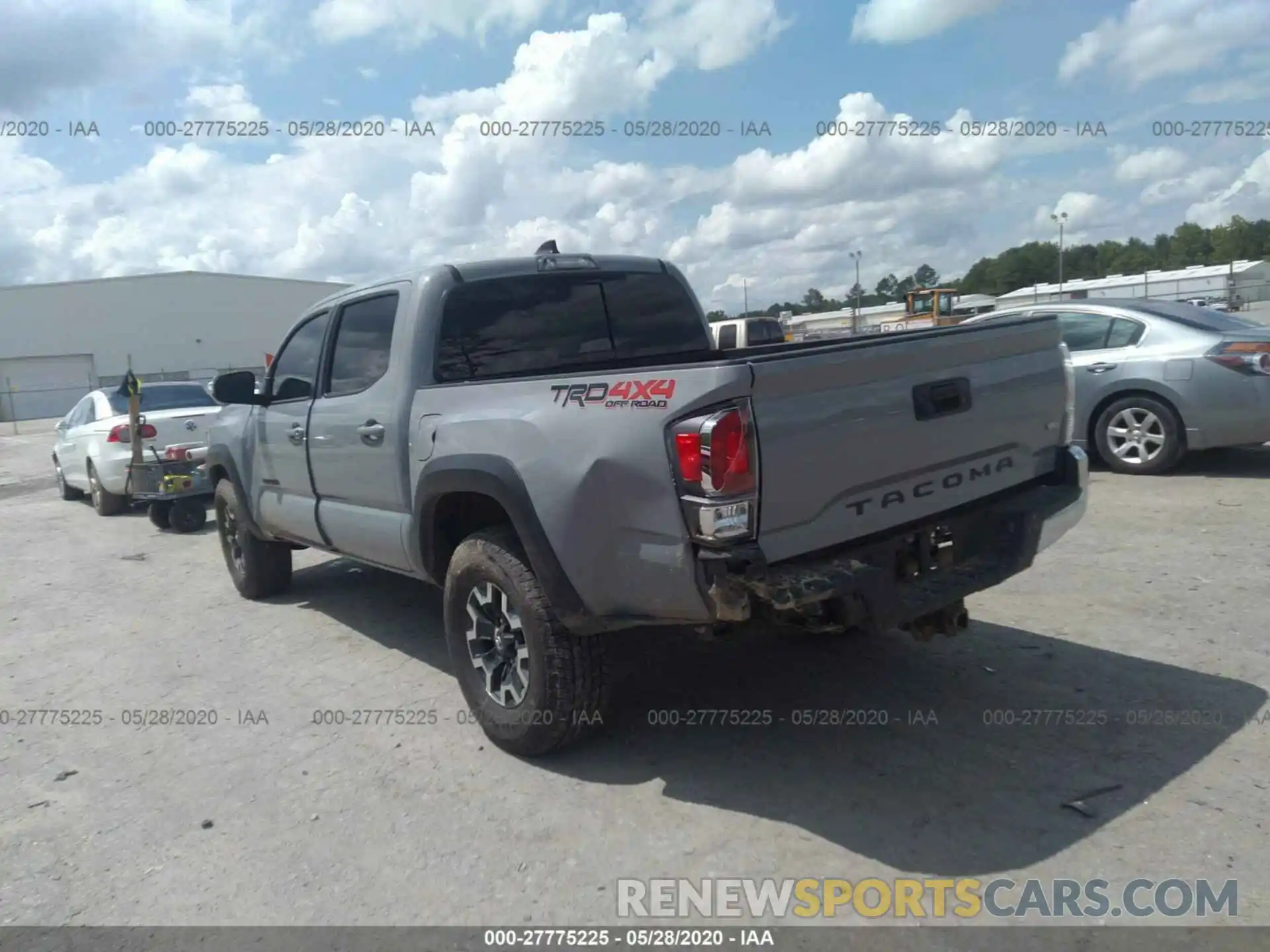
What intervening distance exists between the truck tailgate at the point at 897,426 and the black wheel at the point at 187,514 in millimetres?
8713

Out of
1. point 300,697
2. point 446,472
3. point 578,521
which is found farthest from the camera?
point 300,697

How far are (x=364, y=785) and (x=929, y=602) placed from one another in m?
2.34

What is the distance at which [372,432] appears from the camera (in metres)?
4.73

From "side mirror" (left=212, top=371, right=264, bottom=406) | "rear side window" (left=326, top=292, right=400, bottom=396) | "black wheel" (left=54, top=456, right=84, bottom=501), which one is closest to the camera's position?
"rear side window" (left=326, top=292, right=400, bottom=396)

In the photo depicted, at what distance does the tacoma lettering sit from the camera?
135 inches

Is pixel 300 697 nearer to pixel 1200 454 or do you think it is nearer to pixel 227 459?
pixel 227 459

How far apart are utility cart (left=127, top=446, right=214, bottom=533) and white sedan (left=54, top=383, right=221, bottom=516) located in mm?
395

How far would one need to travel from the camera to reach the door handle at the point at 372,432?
184 inches

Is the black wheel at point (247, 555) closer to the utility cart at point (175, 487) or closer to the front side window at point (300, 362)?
the front side window at point (300, 362)

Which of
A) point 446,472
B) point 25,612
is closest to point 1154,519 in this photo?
point 446,472

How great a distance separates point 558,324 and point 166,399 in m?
8.85

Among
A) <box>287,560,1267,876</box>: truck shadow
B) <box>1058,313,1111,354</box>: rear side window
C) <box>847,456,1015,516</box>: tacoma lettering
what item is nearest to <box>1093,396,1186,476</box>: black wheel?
<box>1058,313,1111,354</box>: rear side window

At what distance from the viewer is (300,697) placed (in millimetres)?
4961

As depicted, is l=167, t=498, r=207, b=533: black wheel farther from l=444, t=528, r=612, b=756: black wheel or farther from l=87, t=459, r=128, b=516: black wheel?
l=444, t=528, r=612, b=756: black wheel
